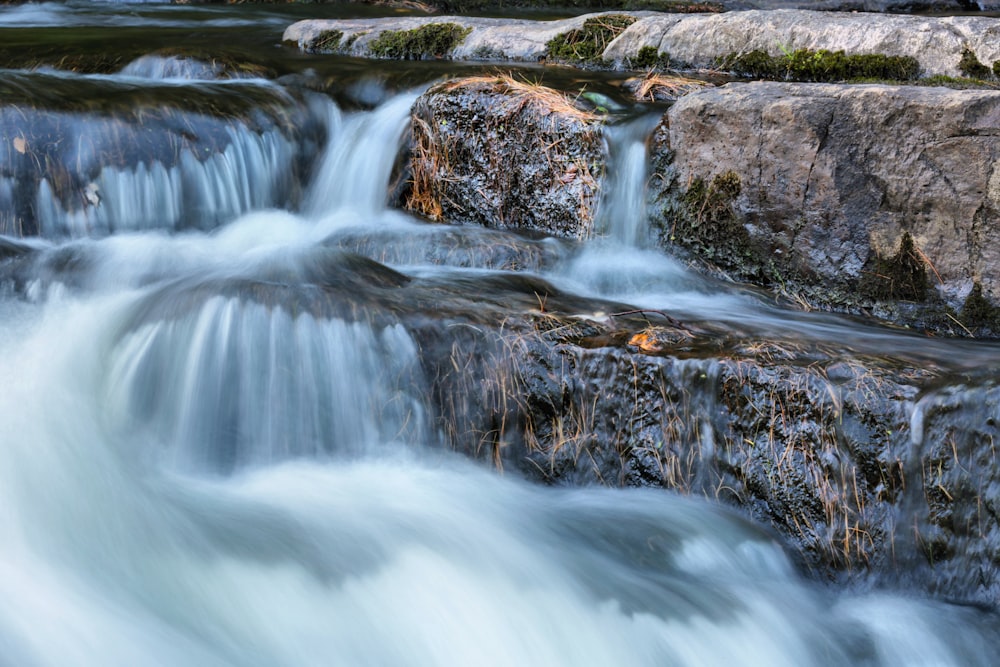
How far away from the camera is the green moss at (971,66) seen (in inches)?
233

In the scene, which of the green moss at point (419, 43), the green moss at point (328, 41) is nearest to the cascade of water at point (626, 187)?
the green moss at point (419, 43)

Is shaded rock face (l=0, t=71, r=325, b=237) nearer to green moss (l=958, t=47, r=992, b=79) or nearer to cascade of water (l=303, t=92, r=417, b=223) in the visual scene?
cascade of water (l=303, t=92, r=417, b=223)

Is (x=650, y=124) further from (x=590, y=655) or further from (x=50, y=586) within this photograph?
(x=50, y=586)

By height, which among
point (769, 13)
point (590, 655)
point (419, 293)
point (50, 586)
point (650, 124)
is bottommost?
point (590, 655)

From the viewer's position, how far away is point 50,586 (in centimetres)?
A: 295

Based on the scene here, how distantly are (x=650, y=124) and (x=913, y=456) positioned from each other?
2708mm

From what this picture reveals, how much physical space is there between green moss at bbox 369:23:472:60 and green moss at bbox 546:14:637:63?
1033 millimetres

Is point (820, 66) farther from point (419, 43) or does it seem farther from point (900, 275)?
point (419, 43)

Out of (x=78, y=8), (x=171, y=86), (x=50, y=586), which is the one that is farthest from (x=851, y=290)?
(x=78, y=8)

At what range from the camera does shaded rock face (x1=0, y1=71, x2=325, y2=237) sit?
5.64 m

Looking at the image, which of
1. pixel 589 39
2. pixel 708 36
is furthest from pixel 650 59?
pixel 589 39

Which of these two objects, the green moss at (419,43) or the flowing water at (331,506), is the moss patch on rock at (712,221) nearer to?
Result: the flowing water at (331,506)

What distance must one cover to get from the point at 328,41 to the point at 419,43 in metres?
1.03

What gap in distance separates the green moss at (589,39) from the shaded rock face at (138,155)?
2448 millimetres
